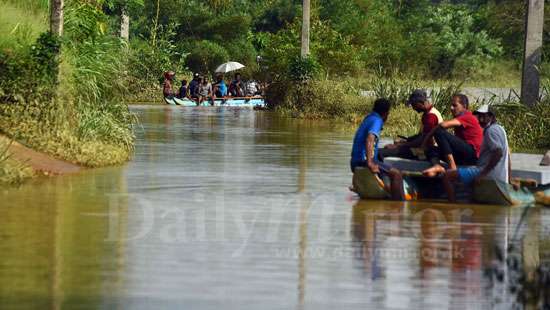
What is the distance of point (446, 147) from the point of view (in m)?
18.8

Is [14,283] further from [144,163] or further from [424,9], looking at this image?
[424,9]

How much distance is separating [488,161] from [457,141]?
0.93 m

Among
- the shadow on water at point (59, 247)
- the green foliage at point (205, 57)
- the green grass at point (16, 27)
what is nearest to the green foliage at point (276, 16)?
the green foliage at point (205, 57)

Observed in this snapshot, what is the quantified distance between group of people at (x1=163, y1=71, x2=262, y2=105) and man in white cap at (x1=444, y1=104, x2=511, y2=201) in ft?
113

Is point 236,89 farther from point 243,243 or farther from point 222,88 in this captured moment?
point 243,243

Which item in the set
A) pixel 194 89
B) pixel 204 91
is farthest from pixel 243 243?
pixel 204 91

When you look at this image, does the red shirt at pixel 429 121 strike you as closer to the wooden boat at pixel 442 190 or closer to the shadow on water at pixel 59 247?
the wooden boat at pixel 442 190

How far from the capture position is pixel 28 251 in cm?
1327

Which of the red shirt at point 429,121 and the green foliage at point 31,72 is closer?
the red shirt at point 429,121

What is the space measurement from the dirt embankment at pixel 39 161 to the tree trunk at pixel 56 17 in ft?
10.2

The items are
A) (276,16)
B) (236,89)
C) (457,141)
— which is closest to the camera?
(457,141)

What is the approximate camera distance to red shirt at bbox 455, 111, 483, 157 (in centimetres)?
1933

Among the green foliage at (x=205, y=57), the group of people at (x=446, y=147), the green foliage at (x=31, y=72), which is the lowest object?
the group of people at (x=446, y=147)

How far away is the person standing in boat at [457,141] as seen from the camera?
740 inches
